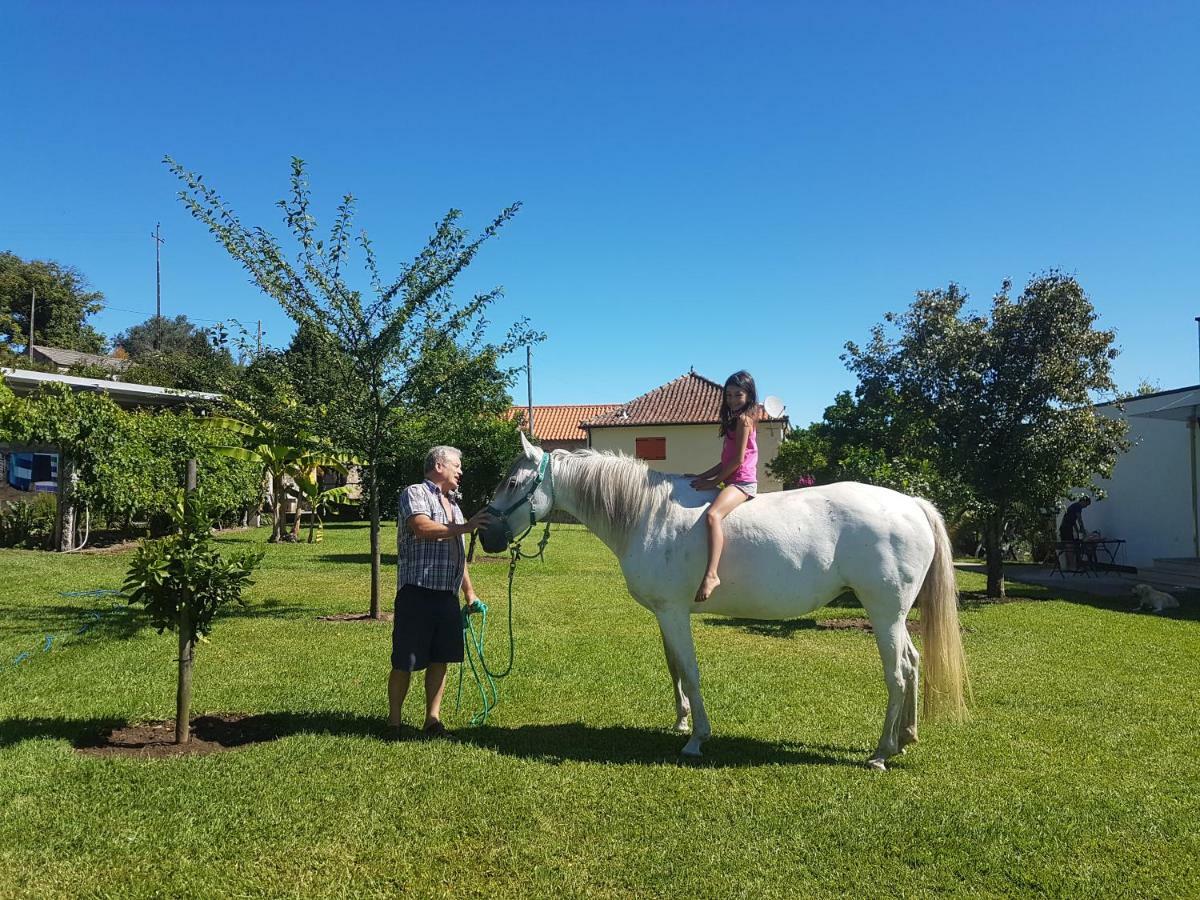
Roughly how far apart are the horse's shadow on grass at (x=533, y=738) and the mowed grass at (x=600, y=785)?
0.09 ft

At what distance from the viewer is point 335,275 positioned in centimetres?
862

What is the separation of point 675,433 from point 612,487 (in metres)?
31.6

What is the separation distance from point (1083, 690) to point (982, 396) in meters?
6.12

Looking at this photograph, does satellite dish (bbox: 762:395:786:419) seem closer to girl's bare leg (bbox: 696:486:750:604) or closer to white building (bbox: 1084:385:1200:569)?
girl's bare leg (bbox: 696:486:750:604)

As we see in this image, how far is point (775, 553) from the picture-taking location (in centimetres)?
461

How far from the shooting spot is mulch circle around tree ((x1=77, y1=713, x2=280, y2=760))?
4477 millimetres

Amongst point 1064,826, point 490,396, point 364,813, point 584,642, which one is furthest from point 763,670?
point 490,396

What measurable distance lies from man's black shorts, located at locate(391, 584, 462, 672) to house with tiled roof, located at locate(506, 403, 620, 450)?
3563 cm

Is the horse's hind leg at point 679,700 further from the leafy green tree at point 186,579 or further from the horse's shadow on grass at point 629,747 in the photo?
the leafy green tree at point 186,579

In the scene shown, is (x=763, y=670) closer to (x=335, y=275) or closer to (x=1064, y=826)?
(x=1064, y=826)

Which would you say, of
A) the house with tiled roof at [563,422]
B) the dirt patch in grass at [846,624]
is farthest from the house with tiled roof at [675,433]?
the dirt patch in grass at [846,624]

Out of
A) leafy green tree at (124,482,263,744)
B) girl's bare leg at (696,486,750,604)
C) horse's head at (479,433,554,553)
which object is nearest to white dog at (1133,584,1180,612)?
girl's bare leg at (696,486,750,604)

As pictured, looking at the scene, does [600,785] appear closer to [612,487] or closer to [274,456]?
[612,487]

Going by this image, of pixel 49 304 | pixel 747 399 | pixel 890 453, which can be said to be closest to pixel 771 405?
pixel 747 399
